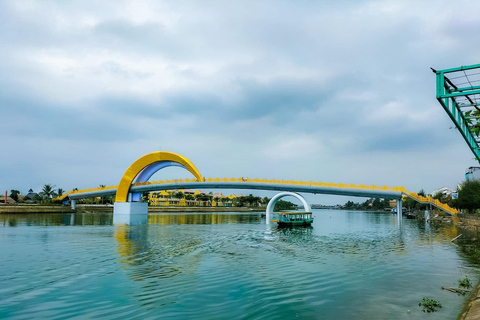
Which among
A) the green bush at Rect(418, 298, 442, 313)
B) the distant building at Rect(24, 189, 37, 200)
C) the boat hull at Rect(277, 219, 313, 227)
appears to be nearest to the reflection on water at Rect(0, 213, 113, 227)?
the boat hull at Rect(277, 219, 313, 227)

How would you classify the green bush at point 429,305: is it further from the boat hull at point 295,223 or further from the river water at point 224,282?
the boat hull at point 295,223

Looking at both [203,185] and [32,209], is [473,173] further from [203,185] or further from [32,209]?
[32,209]

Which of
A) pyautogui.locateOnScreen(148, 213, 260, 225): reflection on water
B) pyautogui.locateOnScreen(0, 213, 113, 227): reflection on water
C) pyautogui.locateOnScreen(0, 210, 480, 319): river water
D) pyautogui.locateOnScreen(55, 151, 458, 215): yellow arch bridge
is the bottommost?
pyautogui.locateOnScreen(148, 213, 260, 225): reflection on water

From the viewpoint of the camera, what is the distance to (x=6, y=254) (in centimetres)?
2092

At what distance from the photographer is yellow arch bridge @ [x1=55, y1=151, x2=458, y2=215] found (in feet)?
189

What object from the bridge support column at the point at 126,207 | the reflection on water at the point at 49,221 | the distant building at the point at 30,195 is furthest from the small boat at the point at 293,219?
the distant building at the point at 30,195

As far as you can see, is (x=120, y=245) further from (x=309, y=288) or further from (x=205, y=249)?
(x=309, y=288)

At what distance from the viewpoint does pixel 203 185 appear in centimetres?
6975

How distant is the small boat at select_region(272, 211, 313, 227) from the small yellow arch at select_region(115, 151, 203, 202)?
25.8 meters

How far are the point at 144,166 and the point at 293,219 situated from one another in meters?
39.0

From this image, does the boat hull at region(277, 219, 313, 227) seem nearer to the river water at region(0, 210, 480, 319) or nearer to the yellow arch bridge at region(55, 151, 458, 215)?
the yellow arch bridge at region(55, 151, 458, 215)

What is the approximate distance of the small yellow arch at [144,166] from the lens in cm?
6962

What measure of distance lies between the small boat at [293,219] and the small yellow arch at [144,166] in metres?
25.8

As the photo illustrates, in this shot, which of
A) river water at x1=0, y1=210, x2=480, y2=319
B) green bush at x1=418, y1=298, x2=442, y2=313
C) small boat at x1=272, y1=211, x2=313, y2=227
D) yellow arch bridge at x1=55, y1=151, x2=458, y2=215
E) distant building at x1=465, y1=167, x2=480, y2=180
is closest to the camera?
river water at x1=0, y1=210, x2=480, y2=319
